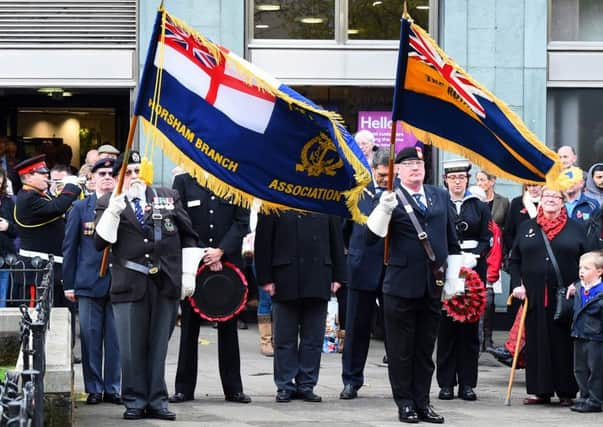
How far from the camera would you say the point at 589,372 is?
490 inches

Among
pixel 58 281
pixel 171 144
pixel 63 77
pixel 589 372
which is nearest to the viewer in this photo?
pixel 171 144

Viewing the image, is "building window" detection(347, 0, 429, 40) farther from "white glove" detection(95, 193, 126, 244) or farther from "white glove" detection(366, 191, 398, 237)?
"white glove" detection(95, 193, 126, 244)

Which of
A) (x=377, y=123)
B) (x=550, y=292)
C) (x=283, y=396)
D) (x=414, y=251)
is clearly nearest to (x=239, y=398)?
(x=283, y=396)

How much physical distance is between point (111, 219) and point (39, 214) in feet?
11.7

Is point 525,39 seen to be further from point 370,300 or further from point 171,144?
point 171,144

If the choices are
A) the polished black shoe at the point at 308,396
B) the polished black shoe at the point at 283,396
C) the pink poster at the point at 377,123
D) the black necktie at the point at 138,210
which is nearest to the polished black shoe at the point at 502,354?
the polished black shoe at the point at 308,396

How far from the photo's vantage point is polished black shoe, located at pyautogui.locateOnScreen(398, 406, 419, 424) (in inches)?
439

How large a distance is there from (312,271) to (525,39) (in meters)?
7.62

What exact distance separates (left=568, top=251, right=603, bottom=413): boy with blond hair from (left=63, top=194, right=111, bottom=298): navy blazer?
3.92 meters

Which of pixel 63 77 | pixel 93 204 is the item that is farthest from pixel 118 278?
pixel 63 77

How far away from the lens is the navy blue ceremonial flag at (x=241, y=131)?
429 inches

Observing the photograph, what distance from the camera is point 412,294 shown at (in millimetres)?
11164

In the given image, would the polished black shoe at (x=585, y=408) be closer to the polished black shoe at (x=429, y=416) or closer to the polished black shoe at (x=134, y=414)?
the polished black shoe at (x=429, y=416)

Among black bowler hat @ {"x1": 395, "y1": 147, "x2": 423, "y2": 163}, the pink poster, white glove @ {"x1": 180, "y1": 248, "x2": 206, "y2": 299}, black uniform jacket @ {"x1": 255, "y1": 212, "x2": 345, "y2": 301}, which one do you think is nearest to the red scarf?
black uniform jacket @ {"x1": 255, "y1": 212, "x2": 345, "y2": 301}
